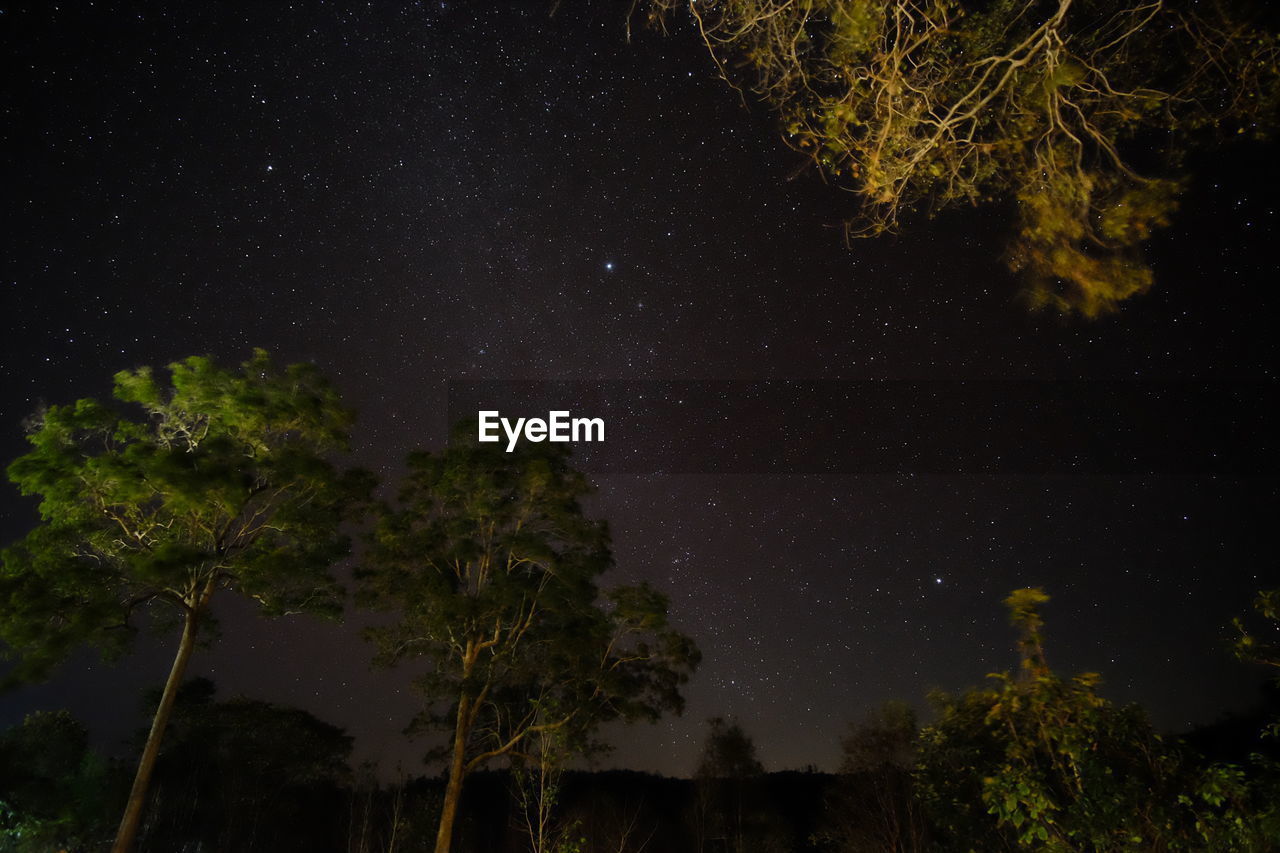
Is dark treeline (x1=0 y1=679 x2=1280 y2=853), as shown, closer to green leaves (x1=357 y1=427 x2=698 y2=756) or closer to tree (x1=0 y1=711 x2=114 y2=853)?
tree (x1=0 y1=711 x2=114 y2=853)

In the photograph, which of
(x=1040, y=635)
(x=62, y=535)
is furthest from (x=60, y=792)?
(x=1040, y=635)

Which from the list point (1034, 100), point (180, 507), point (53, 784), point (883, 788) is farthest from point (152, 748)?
point (883, 788)

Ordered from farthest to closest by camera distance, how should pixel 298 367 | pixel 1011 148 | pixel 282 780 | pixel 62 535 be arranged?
pixel 282 780 → pixel 298 367 → pixel 62 535 → pixel 1011 148

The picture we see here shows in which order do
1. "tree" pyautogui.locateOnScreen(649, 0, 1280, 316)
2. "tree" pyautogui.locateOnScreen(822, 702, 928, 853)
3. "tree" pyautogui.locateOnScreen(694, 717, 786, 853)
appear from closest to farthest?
"tree" pyautogui.locateOnScreen(649, 0, 1280, 316) → "tree" pyautogui.locateOnScreen(822, 702, 928, 853) → "tree" pyautogui.locateOnScreen(694, 717, 786, 853)

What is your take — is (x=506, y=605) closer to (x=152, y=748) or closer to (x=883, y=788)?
(x=152, y=748)

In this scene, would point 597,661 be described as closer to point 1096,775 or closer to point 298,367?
point 298,367

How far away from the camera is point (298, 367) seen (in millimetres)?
14992

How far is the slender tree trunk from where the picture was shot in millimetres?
15188

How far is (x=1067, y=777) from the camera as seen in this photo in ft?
19.5

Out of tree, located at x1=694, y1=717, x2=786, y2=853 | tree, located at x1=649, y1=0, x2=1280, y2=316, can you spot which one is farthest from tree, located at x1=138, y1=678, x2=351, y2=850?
tree, located at x1=649, y1=0, x2=1280, y2=316

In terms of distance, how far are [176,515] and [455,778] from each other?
25.6 feet

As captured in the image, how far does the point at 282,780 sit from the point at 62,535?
2384 cm

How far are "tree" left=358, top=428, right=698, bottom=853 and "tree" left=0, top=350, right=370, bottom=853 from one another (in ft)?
6.15
